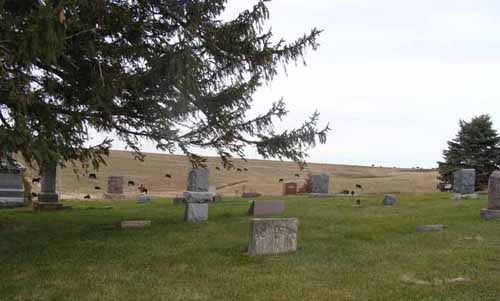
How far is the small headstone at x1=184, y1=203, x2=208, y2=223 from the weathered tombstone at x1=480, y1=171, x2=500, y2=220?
693cm

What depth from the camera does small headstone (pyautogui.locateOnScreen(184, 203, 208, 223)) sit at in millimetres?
13747

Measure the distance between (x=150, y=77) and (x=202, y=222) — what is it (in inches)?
204

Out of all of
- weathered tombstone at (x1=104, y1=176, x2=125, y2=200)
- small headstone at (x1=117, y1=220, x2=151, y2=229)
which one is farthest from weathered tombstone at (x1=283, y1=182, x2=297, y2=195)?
small headstone at (x1=117, y1=220, x2=151, y2=229)

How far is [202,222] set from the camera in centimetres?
1336

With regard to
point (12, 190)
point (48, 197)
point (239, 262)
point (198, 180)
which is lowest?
point (239, 262)

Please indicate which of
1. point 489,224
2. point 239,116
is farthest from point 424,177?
point 239,116

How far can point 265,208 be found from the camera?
1523 cm

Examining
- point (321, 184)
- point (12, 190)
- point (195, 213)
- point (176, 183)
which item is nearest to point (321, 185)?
point (321, 184)

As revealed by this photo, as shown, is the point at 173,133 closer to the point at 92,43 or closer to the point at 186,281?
the point at 92,43

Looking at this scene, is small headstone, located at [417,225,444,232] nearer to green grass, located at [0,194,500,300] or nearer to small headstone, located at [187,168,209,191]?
green grass, located at [0,194,500,300]

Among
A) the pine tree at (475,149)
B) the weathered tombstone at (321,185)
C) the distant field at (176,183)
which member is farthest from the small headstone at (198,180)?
the pine tree at (475,149)

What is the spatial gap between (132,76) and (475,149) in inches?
1074

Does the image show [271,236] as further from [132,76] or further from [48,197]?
[48,197]

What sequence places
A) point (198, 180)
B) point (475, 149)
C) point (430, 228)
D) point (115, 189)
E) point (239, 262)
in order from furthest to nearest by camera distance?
1. point (475, 149)
2. point (115, 189)
3. point (198, 180)
4. point (430, 228)
5. point (239, 262)
